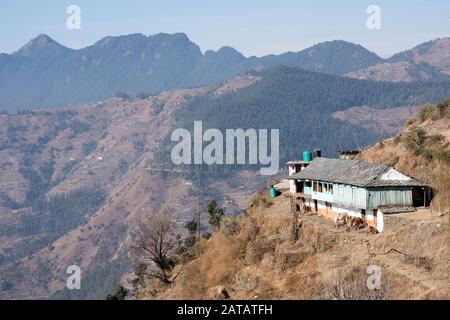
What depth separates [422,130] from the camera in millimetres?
55188

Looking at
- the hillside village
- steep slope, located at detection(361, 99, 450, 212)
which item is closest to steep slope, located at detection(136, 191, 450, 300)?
the hillside village

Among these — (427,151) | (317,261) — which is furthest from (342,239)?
(427,151)

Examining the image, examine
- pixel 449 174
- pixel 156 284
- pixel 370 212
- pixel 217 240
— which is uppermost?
pixel 449 174

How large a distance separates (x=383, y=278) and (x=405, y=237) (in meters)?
5.56

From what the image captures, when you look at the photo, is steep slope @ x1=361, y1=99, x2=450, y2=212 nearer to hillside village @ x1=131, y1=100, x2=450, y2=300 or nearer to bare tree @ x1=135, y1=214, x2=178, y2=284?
hillside village @ x1=131, y1=100, x2=450, y2=300

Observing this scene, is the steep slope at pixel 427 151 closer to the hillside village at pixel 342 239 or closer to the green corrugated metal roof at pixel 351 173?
the hillside village at pixel 342 239

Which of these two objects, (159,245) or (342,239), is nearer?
(342,239)

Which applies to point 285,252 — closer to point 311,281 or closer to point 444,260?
point 311,281

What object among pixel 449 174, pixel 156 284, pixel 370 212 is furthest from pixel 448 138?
pixel 156 284

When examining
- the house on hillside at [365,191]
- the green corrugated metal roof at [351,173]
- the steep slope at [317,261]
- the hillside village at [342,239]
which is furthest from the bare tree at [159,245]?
the house on hillside at [365,191]

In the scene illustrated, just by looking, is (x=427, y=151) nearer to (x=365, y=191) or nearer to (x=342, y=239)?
(x=365, y=191)

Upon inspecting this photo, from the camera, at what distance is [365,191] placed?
127 feet

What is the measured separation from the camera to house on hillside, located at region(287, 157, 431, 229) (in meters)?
38.3

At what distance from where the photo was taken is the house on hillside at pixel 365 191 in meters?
38.3
